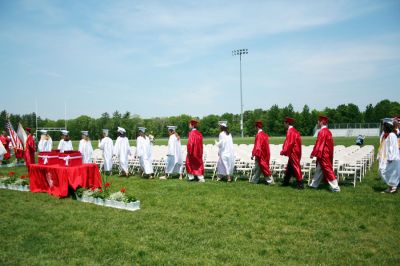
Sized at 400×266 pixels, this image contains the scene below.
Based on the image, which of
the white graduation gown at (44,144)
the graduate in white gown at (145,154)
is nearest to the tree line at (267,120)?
the white graduation gown at (44,144)

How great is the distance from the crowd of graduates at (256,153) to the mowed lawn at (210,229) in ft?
2.50

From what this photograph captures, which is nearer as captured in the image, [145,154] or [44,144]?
[145,154]

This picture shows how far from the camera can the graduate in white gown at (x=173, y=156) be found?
13625 millimetres

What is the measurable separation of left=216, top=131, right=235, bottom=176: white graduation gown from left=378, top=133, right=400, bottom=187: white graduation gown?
16.5 ft

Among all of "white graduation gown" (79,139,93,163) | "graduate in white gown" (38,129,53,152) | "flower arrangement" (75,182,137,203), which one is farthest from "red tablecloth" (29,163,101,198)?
"graduate in white gown" (38,129,53,152)

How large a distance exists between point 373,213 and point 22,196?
9.27m

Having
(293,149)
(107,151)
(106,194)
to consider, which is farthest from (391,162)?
(107,151)

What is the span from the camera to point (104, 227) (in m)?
6.77

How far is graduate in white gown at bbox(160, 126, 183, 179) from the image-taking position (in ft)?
44.7

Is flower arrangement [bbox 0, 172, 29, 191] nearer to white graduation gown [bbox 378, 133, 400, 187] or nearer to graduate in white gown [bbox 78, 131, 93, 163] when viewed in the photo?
graduate in white gown [bbox 78, 131, 93, 163]

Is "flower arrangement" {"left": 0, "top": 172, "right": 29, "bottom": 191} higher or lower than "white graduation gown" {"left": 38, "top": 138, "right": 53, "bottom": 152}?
lower

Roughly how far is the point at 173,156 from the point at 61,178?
505 cm

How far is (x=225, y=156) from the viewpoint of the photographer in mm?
12805

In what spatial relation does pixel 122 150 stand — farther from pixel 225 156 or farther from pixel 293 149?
pixel 293 149
